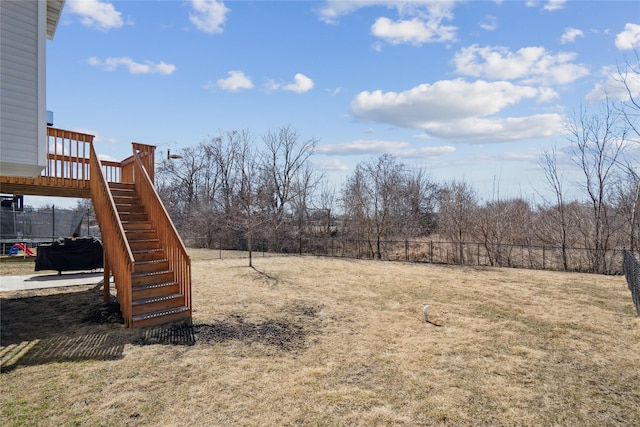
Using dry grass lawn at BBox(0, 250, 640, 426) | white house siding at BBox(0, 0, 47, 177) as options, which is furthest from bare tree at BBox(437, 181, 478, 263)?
white house siding at BBox(0, 0, 47, 177)

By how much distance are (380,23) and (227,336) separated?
29.6ft

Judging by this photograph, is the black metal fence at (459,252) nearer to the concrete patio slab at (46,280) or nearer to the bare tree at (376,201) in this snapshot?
the bare tree at (376,201)

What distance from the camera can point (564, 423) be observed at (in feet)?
9.10

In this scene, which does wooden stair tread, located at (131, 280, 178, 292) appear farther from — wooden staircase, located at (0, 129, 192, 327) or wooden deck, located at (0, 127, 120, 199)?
wooden deck, located at (0, 127, 120, 199)

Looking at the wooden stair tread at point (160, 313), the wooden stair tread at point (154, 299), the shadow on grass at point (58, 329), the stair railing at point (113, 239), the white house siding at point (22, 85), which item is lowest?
the shadow on grass at point (58, 329)

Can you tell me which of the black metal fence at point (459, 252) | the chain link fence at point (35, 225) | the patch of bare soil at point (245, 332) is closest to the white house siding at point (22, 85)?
the patch of bare soil at point (245, 332)

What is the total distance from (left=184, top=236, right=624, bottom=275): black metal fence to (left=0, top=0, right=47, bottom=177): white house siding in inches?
495

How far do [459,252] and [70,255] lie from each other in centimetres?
1391

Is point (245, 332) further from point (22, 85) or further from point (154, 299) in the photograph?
point (22, 85)

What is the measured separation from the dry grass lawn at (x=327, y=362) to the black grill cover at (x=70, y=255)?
7.24ft

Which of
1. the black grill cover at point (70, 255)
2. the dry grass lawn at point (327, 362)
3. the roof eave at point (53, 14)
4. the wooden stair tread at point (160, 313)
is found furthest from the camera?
the black grill cover at point (70, 255)

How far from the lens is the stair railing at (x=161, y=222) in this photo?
5645 millimetres

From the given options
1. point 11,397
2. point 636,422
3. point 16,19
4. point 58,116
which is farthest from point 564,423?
point 58,116

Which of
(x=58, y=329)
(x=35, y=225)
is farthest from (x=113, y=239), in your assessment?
(x=35, y=225)
